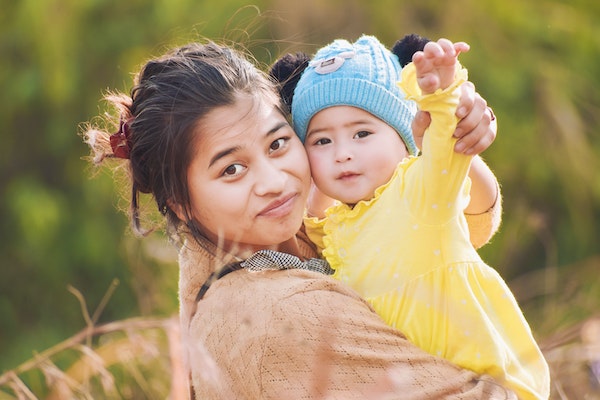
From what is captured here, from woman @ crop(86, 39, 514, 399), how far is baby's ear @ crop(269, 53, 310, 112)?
67mm

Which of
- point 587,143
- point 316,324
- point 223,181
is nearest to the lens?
point 316,324

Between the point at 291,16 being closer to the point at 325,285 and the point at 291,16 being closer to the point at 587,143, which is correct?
the point at 587,143

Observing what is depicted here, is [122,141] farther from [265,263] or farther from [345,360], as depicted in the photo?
[345,360]

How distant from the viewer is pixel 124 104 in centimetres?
176

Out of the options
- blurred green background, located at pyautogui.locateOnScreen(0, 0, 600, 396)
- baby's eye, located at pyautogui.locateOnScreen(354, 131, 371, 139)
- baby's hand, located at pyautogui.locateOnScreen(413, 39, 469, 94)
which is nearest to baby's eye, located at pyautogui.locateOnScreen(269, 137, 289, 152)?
baby's eye, located at pyautogui.locateOnScreen(354, 131, 371, 139)

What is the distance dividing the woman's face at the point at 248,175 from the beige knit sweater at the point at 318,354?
129 mm

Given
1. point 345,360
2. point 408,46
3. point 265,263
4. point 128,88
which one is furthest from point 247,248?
point 128,88

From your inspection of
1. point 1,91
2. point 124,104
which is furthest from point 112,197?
point 124,104

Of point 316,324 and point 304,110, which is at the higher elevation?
point 304,110

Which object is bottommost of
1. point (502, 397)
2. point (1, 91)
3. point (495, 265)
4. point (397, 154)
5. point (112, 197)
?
point (495, 265)

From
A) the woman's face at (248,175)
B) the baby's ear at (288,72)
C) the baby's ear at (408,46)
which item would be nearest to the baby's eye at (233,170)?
the woman's face at (248,175)

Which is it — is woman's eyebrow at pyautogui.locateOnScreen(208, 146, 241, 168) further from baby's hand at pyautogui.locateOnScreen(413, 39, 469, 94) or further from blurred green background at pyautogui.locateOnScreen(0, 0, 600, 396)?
blurred green background at pyautogui.locateOnScreen(0, 0, 600, 396)

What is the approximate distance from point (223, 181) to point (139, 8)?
114 inches

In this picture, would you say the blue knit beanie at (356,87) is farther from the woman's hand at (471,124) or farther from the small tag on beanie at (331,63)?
the woman's hand at (471,124)
